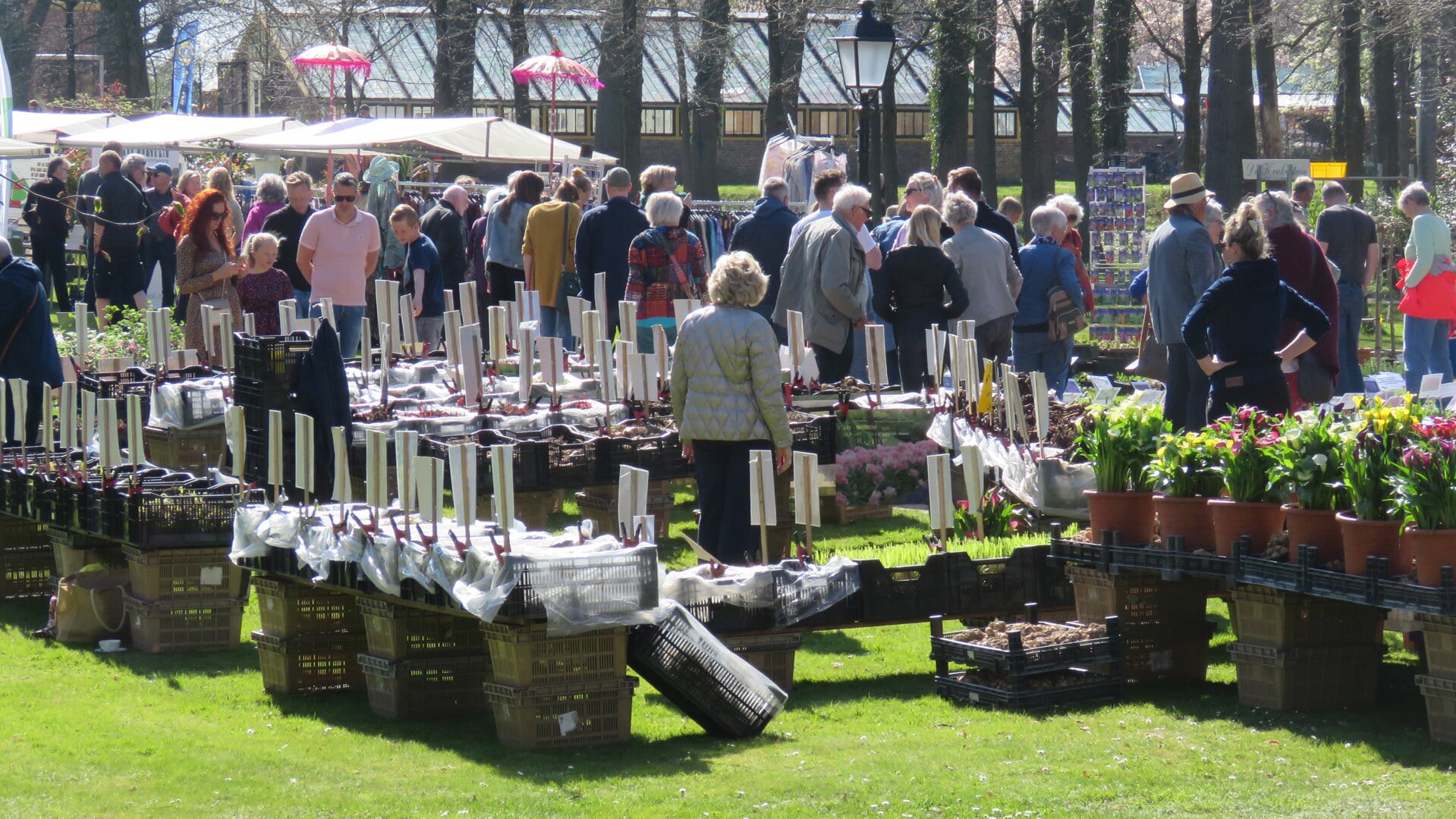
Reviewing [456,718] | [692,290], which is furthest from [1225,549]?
[692,290]

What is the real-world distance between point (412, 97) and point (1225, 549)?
47.5 m

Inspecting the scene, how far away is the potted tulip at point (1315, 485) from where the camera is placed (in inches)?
248

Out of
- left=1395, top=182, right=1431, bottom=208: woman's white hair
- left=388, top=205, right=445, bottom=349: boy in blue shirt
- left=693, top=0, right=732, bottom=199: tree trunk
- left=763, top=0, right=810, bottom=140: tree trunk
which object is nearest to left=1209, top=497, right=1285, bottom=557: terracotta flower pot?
left=1395, top=182, right=1431, bottom=208: woman's white hair

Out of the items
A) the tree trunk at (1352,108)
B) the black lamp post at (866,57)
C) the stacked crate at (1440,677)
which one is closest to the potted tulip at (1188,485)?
the stacked crate at (1440,677)

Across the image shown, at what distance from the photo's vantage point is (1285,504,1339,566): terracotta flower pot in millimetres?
6324

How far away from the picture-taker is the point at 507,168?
164 feet

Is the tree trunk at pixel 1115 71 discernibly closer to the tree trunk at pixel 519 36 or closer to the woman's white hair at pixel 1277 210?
the tree trunk at pixel 519 36

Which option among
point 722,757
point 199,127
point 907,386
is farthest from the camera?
point 199,127

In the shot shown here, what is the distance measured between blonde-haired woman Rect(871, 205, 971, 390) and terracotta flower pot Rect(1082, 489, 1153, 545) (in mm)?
3883

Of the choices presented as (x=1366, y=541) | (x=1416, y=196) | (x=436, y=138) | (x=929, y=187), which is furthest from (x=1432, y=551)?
(x=436, y=138)

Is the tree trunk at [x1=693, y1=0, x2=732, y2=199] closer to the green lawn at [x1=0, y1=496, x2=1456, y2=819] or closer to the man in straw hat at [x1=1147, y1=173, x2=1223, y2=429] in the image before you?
the man in straw hat at [x1=1147, y1=173, x2=1223, y2=429]

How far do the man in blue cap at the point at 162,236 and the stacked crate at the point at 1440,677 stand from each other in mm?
14938

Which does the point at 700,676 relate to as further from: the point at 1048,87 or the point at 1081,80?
the point at 1048,87

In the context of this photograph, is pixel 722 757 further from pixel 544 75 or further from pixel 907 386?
pixel 544 75
